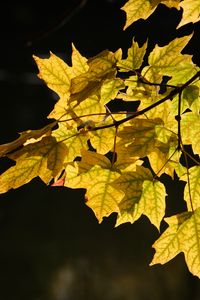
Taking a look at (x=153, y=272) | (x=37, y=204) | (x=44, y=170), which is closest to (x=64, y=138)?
(x=44, y=170)

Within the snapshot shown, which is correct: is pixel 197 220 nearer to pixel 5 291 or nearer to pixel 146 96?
pixel 146 96

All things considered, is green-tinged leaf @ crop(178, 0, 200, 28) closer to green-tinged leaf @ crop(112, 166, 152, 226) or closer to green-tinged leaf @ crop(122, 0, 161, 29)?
green-tinged leaf @ crop(122, 0, 161, 29)

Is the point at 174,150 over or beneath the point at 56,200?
over

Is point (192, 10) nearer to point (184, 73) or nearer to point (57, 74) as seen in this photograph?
point (184, 73)

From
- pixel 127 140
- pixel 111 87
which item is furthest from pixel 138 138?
pixel 111 87

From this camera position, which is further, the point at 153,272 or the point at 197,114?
the point at 153,272

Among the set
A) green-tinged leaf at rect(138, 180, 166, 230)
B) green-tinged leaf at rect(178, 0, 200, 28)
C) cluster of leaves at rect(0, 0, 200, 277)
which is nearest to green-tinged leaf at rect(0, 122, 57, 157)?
cluster of leaves at rect(0, 0, 200, 277)
